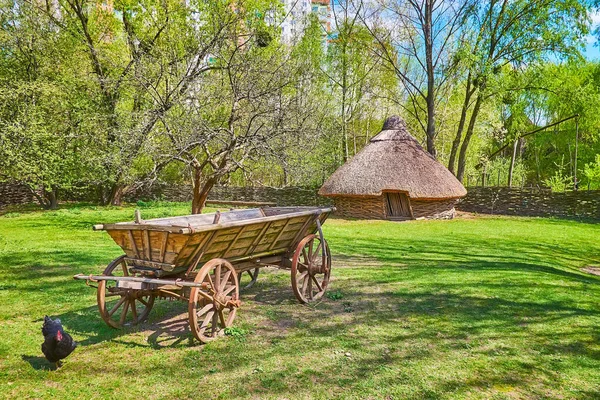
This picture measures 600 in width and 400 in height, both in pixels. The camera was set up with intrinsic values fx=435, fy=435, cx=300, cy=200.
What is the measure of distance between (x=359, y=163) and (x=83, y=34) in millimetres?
14108

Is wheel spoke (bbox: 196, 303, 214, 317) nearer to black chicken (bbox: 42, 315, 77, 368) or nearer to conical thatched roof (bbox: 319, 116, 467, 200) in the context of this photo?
black chicken (bbox: 42, 315, 77, 368)

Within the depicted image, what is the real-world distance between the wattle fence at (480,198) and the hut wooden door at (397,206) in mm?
6250

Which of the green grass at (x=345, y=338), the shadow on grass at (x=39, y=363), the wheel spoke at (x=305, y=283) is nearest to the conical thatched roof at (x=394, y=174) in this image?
the green grass at (x=345, y=338)

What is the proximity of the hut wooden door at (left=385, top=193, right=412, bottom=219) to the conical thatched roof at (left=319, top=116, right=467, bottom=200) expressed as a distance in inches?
41.9

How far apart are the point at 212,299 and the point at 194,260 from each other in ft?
1.65

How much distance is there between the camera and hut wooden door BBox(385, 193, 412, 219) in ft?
66.9

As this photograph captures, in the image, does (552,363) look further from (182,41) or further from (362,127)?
(362,127)

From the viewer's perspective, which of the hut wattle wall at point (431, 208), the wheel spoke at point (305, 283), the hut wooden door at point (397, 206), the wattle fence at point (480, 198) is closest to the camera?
the wheel spoke at point (305, 283)

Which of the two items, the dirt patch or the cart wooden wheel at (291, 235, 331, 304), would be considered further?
the dirt patch

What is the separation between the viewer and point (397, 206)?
67.4ft

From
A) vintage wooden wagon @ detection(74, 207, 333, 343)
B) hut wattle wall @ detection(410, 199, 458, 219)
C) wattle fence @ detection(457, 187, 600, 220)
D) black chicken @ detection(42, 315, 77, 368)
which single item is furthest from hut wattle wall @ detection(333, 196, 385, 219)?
black chicken @ detection(42, 315, 77, 368)

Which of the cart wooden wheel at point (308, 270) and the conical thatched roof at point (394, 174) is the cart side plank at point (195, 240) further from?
the conical thatched roof at point (394, 174)

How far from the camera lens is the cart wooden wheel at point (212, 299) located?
4781 mm

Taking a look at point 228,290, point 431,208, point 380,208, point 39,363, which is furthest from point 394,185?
point 39,363
